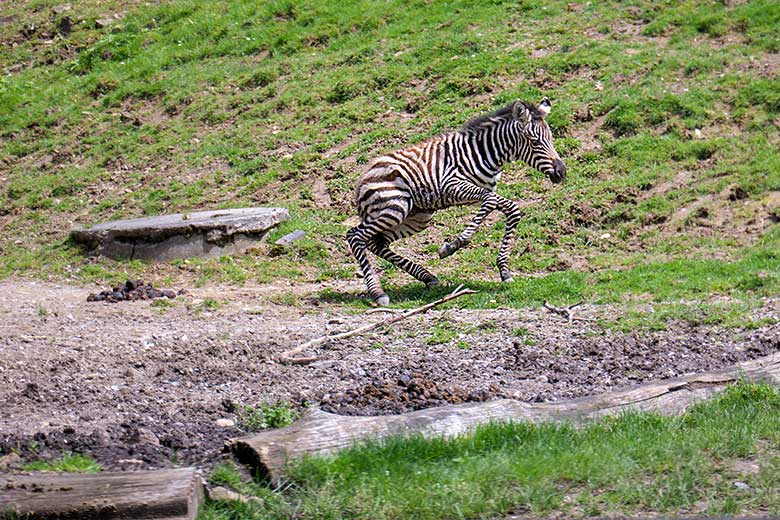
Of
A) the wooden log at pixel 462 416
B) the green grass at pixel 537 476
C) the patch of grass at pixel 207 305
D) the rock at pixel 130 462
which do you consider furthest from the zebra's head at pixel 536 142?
the rock at pixel 130 462

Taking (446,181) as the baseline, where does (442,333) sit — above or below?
below

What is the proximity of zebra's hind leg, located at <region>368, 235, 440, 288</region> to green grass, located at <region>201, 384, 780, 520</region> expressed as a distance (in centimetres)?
676

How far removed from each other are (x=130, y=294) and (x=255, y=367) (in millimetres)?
4521

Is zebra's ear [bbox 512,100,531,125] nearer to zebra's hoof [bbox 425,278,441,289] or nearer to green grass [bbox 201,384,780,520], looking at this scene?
zebra's hoof [bbox 425,278,441,289]

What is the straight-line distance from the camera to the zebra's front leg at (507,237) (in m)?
13.2

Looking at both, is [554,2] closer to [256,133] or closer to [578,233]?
[256,133]

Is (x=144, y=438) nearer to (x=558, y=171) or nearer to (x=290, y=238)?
(x=558, y=171)

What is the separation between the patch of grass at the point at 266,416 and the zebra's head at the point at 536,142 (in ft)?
23.6

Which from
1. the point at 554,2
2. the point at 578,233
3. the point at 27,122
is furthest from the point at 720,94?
the point at 27,122

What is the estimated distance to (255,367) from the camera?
8844mm

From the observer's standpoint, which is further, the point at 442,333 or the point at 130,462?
the point at 442,333

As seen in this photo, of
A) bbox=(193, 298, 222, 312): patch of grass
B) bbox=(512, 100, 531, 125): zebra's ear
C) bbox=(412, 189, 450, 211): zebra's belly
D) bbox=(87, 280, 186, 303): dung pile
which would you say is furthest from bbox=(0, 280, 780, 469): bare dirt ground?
bbox=(512, 100, 531, 125): zebra's ear

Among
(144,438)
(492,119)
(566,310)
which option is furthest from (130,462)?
(492,119)

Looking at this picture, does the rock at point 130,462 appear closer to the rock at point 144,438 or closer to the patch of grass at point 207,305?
the rock at point 144,438
